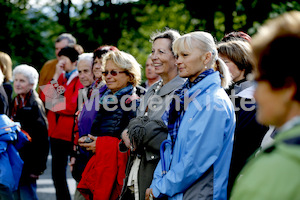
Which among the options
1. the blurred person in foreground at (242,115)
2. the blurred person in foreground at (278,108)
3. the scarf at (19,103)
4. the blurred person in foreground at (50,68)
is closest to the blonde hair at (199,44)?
the blurred person in foreground at (242,115)

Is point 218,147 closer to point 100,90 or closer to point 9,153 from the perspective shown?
point 100,90

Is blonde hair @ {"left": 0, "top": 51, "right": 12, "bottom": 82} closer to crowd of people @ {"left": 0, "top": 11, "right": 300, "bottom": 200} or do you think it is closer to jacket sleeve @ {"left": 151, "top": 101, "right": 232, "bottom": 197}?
crowd of people @ {"left": 0, "top": 11, "right": 300, "bottom": 200}

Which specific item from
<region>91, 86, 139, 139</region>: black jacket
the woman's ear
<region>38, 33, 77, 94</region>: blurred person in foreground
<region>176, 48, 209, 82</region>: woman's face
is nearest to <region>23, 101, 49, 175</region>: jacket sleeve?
<region>38, 33, 77, 94</region>: blurred person in foreground

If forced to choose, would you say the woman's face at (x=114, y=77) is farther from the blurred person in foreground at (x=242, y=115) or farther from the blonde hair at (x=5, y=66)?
the blonde hair at (x=5, y=66)

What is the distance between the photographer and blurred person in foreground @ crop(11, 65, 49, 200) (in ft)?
18.3

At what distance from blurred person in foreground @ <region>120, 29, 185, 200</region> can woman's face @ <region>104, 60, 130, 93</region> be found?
0.42 metres

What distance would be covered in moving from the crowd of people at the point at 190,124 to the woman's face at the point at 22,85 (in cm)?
56

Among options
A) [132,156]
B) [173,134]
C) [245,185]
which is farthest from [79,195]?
[245,185]

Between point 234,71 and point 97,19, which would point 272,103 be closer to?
point 234,71

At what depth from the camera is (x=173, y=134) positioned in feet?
10.4

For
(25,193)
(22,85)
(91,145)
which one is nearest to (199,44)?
(91,145)

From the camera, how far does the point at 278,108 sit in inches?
55.4

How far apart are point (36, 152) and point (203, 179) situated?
3255 millimetres

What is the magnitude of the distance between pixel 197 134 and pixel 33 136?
330 centimetres
